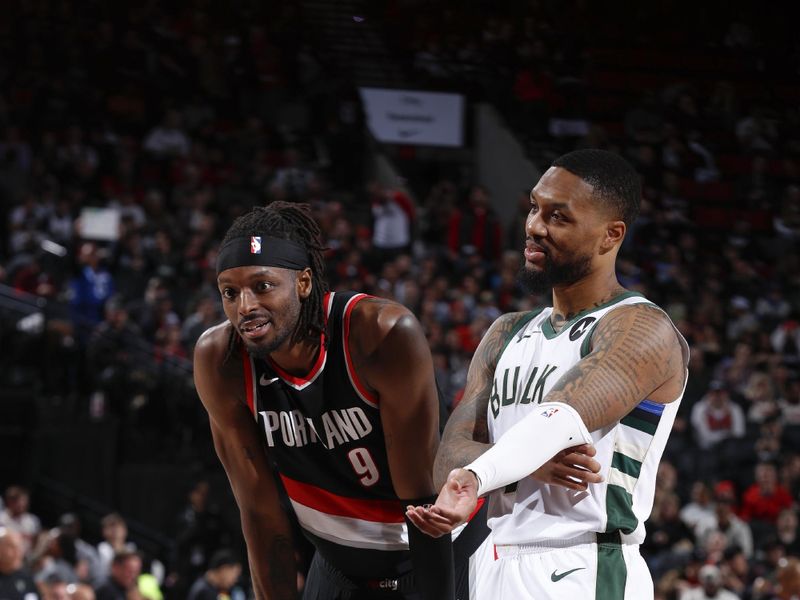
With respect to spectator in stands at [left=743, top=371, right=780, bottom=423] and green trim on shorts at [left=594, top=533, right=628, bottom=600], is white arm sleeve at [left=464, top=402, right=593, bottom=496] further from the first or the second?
spectator in stands at [left=743, top=371, right=780, bottom=423]

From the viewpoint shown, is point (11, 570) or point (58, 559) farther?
point (58, 559)

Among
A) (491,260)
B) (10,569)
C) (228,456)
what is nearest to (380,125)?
(491,260)

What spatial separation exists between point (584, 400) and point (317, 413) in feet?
3.87

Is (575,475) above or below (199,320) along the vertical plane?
above

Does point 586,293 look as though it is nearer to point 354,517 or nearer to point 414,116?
point 354,517

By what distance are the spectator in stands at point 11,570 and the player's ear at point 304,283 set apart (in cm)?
562

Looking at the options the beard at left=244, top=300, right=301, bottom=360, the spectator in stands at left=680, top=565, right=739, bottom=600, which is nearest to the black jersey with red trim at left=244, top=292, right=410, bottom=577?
the beard at left=244, top=300, right=301, bottom=360

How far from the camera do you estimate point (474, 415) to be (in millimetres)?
3369

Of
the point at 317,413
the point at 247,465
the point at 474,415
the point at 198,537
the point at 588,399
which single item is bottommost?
the point at 198,537

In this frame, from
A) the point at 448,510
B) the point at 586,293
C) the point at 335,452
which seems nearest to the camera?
the point at 448,510

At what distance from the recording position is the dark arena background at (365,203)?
13.2 m

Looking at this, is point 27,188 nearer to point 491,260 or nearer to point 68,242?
point 68,242

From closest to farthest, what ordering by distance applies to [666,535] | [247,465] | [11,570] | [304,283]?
[304,283] < [247,465] < [11,570] < [666,535]

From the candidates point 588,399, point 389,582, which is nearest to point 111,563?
point 389,582
